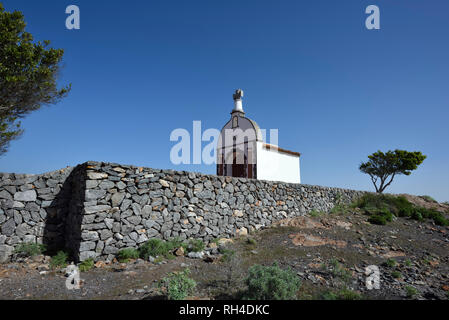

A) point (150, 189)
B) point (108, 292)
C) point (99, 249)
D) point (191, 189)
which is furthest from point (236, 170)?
point (108, 292)

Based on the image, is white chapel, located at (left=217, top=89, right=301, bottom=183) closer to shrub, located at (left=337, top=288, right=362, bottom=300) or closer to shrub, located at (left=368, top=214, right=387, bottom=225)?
shrub, located at (left=368, top=214, right=387, bottom=225)

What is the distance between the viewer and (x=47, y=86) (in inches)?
459

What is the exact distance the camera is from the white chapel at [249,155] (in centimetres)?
1803

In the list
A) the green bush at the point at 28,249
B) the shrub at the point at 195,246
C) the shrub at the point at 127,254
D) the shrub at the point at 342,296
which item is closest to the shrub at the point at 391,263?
the shrub at the point at 342,296

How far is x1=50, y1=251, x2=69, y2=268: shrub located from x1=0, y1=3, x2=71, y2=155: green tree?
7.75 metres

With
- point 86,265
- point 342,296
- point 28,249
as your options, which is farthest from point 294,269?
point 28,249

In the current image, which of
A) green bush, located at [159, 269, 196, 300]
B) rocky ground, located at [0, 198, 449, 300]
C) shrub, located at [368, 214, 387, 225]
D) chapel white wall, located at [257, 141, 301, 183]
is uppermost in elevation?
chapel white wall, located at [257, 141, 301, 183]

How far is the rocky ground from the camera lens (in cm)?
458

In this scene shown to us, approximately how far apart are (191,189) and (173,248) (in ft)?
7.14

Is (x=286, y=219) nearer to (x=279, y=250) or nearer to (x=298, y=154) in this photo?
(x=279, y=250)

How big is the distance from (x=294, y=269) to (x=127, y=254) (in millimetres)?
4728

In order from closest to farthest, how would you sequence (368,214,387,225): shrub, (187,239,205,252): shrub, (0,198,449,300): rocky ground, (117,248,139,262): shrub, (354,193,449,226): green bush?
(0,198,449,300): rocky ground
(117,248,139,262): shrub
(187,239,205,252): shrub
(368,214,387,225): shrub
(354,193,449,226): green bush

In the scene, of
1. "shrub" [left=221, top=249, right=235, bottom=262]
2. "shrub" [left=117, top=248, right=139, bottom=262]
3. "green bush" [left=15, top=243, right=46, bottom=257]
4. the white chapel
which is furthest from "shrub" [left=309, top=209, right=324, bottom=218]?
"green bush" [left=15, top=243, right=46, bottom=257]

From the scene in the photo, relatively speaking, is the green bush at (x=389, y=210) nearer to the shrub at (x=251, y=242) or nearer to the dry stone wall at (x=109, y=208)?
the shrub at (x=251, y=242)
